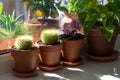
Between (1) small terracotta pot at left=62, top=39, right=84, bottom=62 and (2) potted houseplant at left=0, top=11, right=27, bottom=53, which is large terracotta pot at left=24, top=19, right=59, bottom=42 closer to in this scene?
(2) potted houseplant at left=0, top=11, right=27, bottom=53

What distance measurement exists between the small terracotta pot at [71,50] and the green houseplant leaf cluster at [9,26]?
0.27 meters

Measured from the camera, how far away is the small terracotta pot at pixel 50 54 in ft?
4.09

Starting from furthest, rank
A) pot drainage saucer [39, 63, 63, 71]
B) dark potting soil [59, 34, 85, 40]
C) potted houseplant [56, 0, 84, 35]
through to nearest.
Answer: potted houseplant [56, 0, 84, 35] < dark potting soil [59, 34, 85, 40] < pot drainage saucer [39, 63, 63, 71]

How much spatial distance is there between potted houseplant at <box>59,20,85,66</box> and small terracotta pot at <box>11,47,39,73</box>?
0.72ft

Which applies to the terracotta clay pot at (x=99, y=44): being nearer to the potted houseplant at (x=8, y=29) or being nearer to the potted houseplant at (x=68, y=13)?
the potted houseplant at (x=68, y=13)

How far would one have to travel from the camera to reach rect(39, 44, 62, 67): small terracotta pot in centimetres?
125

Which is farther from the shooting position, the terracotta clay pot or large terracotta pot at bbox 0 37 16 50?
the terracotta clay pot

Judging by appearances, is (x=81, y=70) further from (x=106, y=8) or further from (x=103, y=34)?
(x=106, y=8)

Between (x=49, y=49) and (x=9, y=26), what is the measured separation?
274 millimetres

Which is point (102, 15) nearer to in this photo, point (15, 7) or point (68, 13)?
point (68, 13)

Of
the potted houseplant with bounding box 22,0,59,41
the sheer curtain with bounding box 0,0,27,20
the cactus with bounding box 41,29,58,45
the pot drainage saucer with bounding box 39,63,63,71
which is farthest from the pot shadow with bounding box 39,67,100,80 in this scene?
the sheer curtain with bounding box 0,0,27,20

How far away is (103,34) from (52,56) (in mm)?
305

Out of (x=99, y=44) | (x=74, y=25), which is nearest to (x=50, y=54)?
(x=74, y=25)

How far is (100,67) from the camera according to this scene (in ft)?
4.55
